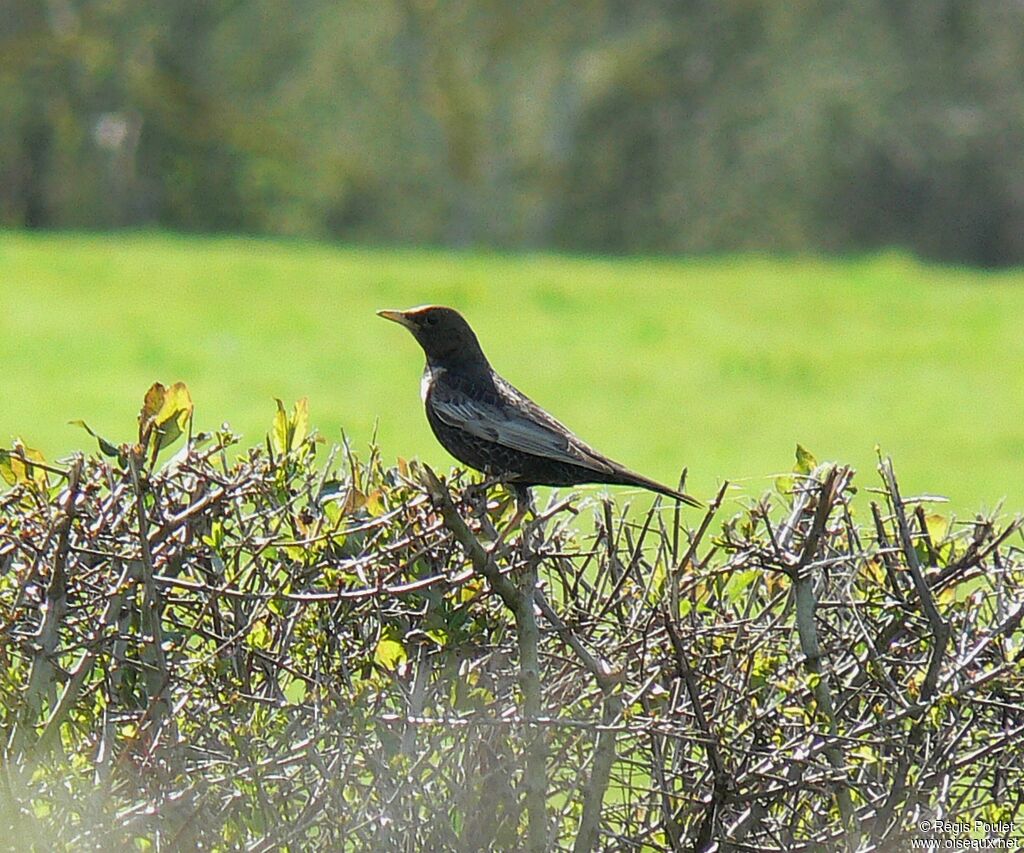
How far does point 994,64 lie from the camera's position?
2861 cm

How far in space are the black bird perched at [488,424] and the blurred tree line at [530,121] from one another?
22.8 m

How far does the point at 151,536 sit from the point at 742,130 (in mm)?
27728

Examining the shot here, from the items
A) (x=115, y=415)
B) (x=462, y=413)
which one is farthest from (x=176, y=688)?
(x=115, y=415)

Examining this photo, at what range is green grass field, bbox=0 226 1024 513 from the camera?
34.3 feet

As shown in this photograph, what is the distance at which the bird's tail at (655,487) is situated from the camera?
2514 millimetres

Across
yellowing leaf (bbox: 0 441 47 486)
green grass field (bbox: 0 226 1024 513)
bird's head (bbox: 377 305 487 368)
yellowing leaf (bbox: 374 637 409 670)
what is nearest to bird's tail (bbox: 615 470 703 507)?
yellowing leaf (bbox: 374 637 409 670)

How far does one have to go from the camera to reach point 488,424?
3.27 m

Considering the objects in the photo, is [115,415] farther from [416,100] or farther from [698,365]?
[416,100]

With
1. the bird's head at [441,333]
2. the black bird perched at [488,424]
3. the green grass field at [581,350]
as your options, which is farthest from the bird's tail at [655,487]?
the green grass field at [581,350]

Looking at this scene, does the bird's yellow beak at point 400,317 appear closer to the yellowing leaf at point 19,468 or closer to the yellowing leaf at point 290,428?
the yellowing leaf at point 290,428

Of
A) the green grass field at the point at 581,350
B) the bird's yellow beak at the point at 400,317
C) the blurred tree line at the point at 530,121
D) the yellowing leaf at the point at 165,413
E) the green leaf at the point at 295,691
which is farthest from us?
the blurred tree line at the point at 530,121

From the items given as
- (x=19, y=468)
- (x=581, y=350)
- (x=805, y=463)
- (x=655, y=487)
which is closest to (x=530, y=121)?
(x=581, y=350)

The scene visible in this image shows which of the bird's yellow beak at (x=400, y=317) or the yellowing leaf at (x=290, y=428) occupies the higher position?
the bird's yellow beak at (x=400, y=317)

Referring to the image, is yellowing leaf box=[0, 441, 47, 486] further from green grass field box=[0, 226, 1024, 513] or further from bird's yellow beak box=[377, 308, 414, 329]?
green grass field box=[0, 226, 1024, 513]
